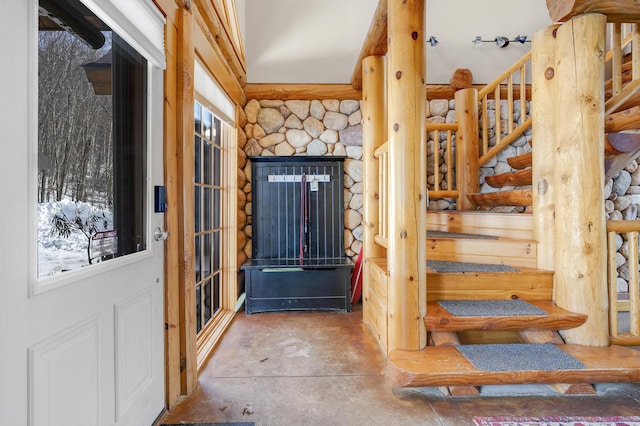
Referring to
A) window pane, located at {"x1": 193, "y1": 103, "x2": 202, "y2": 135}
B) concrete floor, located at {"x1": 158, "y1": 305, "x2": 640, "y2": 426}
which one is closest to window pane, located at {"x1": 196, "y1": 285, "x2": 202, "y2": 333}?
concrete floor, located at {"x1": 158, "y1": 305, "x2": 640, "y2": 426}

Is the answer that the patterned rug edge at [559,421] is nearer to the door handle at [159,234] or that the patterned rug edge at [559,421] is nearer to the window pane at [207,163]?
the door handle at [159,234]

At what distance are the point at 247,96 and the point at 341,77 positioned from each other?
1052mm

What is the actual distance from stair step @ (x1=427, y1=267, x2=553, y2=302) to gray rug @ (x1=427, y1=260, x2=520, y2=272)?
0.14 ft

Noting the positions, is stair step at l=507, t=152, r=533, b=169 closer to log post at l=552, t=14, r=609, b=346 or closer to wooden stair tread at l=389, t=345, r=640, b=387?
log post at l=552, t=14, r=609, b=346

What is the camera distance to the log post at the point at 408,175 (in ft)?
6.30

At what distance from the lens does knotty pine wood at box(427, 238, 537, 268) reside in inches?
91.6

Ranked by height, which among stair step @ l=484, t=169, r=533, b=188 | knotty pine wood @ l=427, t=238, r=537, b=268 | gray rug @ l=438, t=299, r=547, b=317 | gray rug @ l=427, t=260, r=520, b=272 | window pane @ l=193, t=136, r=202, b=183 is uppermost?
window pane @ l=193, t=136, r=202, b=183

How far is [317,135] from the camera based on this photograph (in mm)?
3752

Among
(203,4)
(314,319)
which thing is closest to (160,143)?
(203,4)

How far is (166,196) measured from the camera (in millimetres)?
1638

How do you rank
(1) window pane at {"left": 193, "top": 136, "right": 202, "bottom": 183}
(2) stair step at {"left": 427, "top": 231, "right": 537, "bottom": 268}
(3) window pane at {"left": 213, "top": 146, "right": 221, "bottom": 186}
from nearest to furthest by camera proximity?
(2) stair step at {"left": 427, "top": 231, "right": 537, "bottom": 268}
(1) window pane at {"left": 193, "top": 136, "right": 202, "bottom": 183}
(3) window pane at {"left": 213, "top": 146, "right": 221, "bottom": 186}

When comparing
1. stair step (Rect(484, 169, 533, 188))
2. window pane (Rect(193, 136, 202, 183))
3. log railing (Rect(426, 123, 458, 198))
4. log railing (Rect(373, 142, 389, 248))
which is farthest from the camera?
log railing (Rect(426, 123, 458, 198))

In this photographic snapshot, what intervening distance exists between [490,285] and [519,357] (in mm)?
478

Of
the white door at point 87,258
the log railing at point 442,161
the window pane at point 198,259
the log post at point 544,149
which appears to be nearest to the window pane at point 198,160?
the window pane at point 198,259
